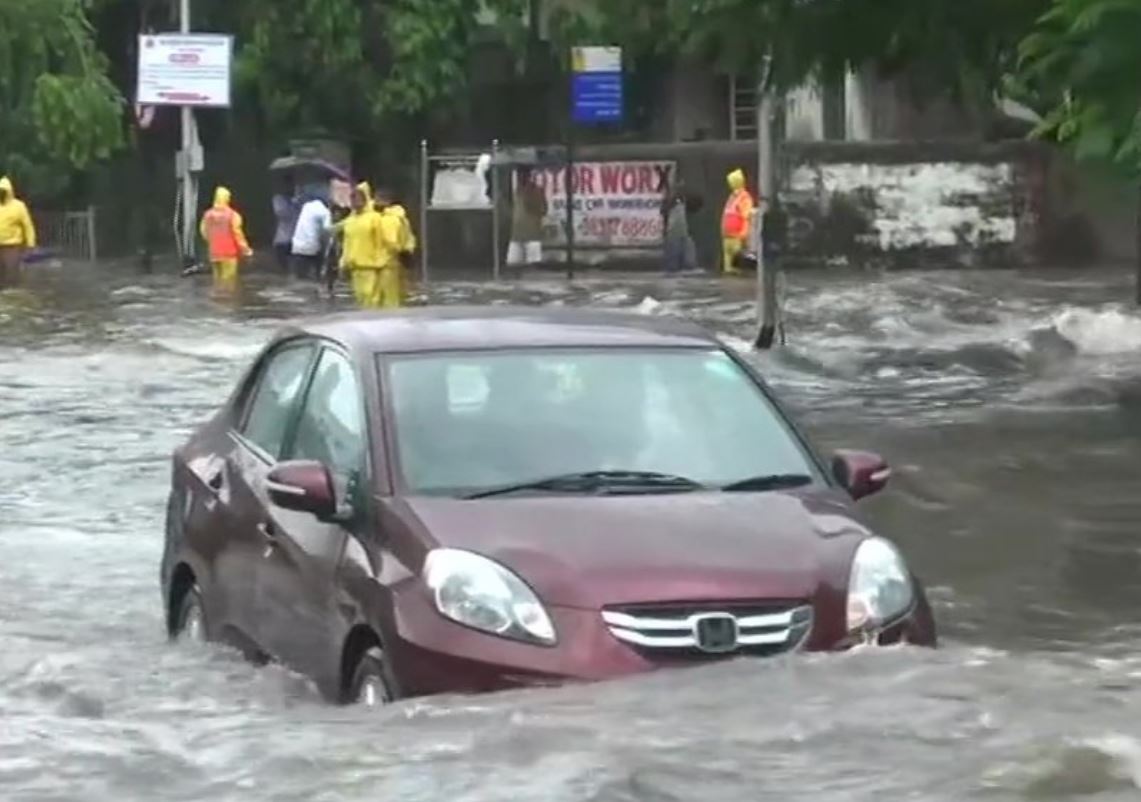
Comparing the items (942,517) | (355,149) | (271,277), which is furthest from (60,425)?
(355,149)

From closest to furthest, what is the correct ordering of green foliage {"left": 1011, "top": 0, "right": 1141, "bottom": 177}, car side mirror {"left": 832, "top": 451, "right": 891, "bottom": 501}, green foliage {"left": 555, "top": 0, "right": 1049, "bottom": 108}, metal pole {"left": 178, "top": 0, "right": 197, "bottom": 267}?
car side mirror {"left": 832, "top": 451, "right": 891, "bottom": 501}, green foliage {"left": 1011, "top": 0, "right": 1141, "bottom": 177}, green foliage {"left": 555, "top": 0, "right": 1049, "bottom": 108}, metal pole {"left": 178, "top": 0, "right": 197, "bottom": 267}

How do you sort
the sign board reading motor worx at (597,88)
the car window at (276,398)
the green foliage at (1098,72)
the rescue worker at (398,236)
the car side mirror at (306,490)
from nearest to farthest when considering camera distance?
the car side mirror at (306,490)
the car window at (276,398)
the green foliage at (1098,72)
the rescue worker at (398,236)
the sign board reading motor worx at (597,88)

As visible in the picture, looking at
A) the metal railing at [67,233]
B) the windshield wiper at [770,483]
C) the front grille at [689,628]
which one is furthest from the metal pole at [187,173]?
the front grille at [689,628]

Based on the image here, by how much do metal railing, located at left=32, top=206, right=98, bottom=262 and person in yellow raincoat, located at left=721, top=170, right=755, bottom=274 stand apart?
1607cm

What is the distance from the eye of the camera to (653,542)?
800 cm

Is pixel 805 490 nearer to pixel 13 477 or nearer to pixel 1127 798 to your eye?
pixel 1127 798

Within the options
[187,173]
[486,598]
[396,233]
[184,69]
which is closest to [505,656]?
[486,598]

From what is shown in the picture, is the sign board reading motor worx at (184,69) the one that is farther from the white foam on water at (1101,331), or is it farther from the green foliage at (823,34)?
the green foliage at (823,34)

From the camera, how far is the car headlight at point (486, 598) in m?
7.80

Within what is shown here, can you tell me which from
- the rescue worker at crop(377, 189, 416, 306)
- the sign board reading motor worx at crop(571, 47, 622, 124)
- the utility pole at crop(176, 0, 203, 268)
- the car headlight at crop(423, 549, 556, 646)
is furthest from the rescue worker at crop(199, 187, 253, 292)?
the car headlight at crop(423, 549, 556, 646)

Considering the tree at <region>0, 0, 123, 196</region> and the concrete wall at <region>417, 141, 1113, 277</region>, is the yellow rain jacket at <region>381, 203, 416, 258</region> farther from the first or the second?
the tree at <region>0, 0, 123, 196</region>

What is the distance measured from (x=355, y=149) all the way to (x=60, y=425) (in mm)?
31474

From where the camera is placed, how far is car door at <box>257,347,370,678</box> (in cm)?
846

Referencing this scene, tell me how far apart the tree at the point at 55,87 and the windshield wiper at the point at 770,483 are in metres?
38.0
